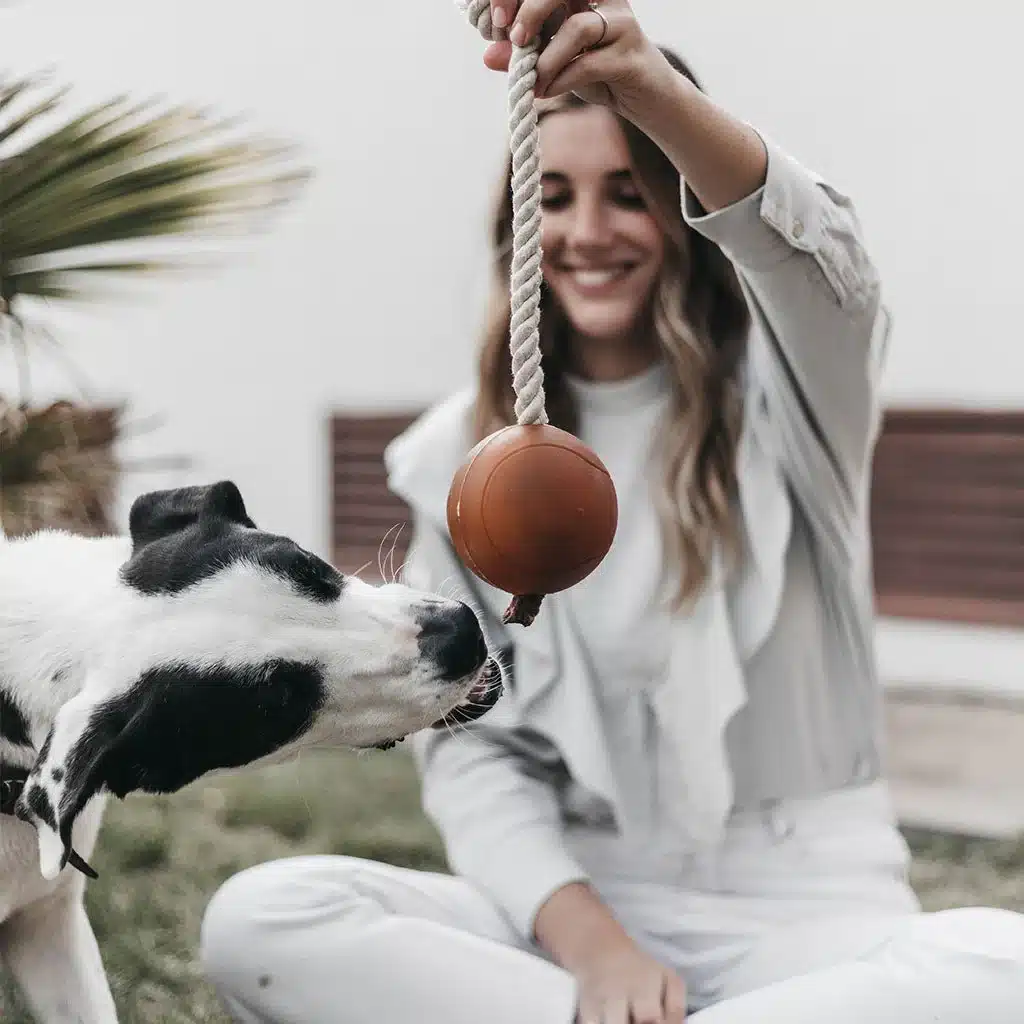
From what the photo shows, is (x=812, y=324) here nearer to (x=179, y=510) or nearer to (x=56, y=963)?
(x=179, y=510)

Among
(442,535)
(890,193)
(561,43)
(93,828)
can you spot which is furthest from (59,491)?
(890,193)

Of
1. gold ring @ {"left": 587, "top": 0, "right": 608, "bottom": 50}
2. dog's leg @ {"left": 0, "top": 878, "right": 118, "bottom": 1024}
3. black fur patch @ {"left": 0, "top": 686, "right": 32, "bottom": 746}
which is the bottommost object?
dog's leg @ {"left": 0, "top": 878, "right": 118, "bottom": 1024}

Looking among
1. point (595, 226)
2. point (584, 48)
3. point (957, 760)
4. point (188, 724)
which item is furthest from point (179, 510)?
point (957, 760)

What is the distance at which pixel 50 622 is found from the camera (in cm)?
88

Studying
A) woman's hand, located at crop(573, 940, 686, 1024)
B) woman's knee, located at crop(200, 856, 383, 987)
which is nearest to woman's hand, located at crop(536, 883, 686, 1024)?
woman's hand, located at crop(573, 940, 686, 1024)

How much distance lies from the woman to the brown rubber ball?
1.37 feet

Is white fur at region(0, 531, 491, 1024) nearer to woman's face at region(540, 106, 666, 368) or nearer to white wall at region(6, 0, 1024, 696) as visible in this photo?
woman's face at region(540, 106, 666, 368)

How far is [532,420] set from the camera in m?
0.76

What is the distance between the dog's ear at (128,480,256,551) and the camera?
909 mm

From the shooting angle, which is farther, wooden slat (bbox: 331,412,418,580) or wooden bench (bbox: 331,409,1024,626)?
wooden slat (bbox: 331,412,418,580)

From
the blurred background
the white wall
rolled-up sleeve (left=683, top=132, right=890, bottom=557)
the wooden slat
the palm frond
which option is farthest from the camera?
the wooden slat

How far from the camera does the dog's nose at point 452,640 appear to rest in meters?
0.85

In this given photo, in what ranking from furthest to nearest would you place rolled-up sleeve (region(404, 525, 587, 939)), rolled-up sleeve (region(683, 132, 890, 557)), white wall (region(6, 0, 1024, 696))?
white wall (region(6, 0, 1024, 696)) → rolled-up sleeve (region(404, 525, 587, 939)) → rolled-up sleeve (region(683, 132, 890, 557))

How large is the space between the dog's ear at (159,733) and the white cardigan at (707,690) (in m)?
0.51
